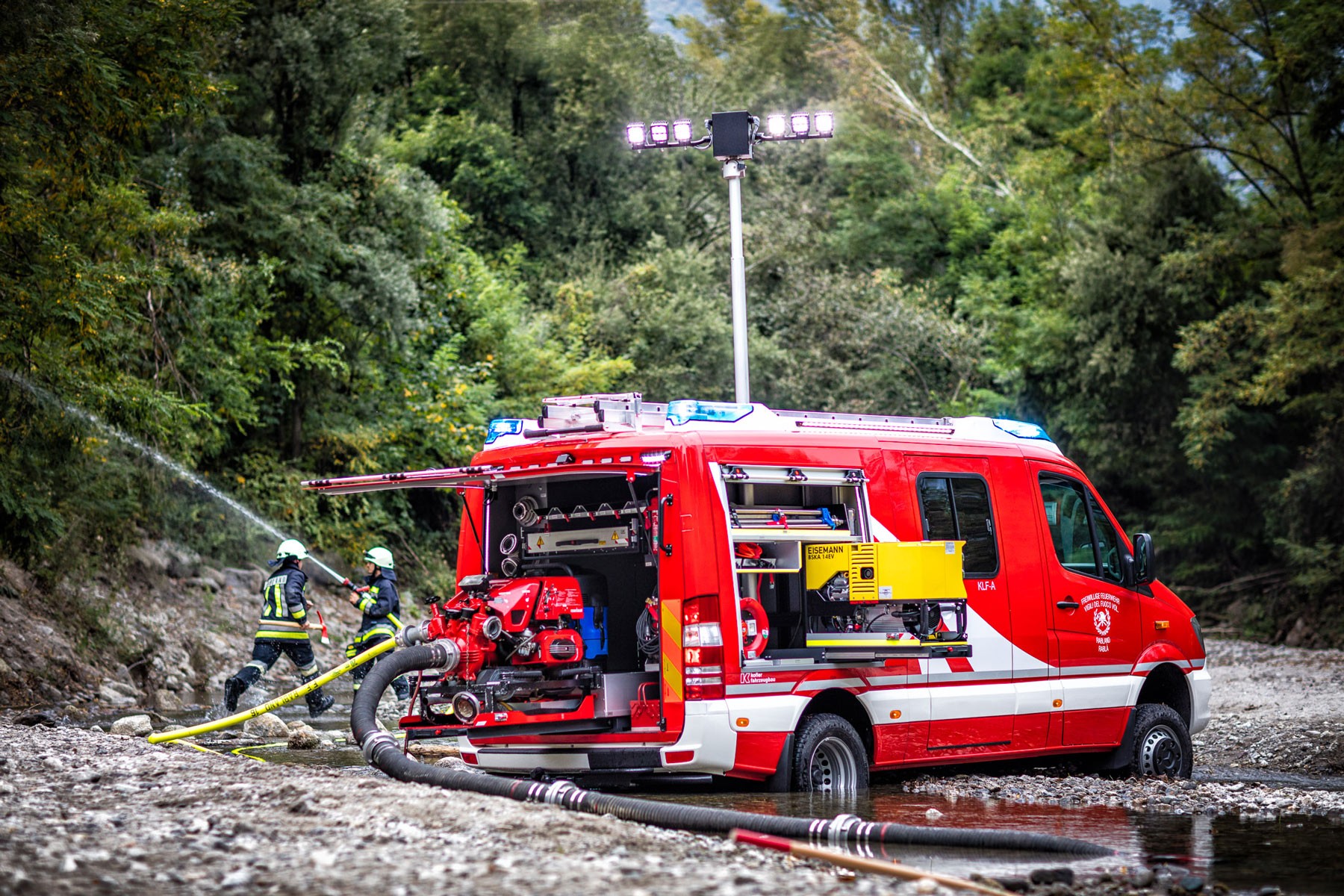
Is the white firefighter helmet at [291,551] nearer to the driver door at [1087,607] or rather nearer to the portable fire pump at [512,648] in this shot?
the portable fire pump at [512,648]

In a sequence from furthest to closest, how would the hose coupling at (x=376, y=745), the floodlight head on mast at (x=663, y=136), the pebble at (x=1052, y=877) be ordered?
the floodlight head on mast at (x=663, y=136), the hose coupling at (x=376, y=745), the pebble at (x=1052, y=877)

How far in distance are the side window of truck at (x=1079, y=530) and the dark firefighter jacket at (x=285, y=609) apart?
276 inches

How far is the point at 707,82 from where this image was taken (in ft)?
162

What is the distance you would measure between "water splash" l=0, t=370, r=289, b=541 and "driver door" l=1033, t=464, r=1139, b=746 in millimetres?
10125

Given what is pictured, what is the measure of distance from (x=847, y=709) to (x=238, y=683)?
6.49m

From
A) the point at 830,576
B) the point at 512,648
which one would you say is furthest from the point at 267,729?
the point at 830,576

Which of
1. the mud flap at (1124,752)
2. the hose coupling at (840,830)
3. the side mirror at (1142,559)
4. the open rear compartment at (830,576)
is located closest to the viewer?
the hose coupling at (840,830)

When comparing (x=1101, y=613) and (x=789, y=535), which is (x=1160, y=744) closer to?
(x=1101, y=613)

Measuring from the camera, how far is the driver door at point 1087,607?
34.9 feet

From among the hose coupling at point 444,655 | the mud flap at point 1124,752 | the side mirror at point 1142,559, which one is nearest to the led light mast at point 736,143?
the side mirror at point 1142,559

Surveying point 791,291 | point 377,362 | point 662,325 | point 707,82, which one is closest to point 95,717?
point 377,362

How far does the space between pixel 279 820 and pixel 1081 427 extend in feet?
87.5

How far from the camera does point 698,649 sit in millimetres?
8289

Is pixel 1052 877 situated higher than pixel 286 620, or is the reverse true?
pixel 286 620
